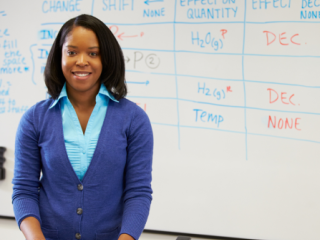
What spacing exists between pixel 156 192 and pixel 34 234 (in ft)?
3.27

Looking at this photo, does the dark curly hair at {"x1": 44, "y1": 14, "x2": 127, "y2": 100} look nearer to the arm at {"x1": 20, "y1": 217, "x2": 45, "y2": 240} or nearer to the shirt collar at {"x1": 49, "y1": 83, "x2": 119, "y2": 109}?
the shirt collar at {"x1": 49, "y1": 83, "x2": 119, "y2": 109}

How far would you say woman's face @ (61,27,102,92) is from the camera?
0.92m

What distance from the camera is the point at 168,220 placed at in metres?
1.80

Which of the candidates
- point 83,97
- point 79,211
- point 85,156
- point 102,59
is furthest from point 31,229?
point 102,59

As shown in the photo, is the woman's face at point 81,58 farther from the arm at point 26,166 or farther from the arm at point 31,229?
the arm at point 31,229

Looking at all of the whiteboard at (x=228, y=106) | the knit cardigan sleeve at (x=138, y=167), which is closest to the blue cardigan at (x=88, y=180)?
the knit cardigan sleeve at (x=138, y=167)

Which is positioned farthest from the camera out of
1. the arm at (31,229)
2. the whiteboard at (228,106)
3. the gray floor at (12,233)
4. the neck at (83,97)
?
the gray floor at (12,233)

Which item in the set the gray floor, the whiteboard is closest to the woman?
the whiteboard

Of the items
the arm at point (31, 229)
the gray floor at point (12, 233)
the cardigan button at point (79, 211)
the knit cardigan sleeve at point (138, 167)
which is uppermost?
the knit cardigan sleeve at point (138, 167)

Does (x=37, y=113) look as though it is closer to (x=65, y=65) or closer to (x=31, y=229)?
(x=65, y=65)

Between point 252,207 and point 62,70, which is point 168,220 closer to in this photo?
point 252,207

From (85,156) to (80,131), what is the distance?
8cm

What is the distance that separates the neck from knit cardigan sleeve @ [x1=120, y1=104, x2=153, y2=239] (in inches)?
5.8

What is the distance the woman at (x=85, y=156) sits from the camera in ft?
3.00
